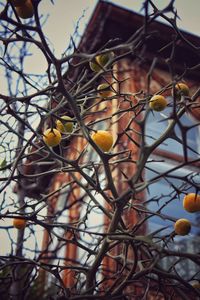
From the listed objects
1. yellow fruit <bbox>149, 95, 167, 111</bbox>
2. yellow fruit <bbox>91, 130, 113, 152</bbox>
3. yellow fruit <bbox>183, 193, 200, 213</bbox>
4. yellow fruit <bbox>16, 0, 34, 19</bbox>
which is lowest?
yellow fruit <bbox>183, 193, 200, 213</bbox>

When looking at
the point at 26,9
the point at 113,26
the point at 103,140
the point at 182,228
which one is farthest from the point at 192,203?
the point at 113,26

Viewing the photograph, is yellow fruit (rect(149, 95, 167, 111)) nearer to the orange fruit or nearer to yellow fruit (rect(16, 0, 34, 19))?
the orange fruit

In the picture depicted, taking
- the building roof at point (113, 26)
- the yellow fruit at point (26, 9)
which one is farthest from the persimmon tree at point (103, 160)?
the building roof at point (113, 26)

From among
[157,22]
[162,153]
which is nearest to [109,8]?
[157,22]

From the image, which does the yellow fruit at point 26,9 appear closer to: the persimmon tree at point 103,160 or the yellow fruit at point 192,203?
the persimmon tree at point 103,160

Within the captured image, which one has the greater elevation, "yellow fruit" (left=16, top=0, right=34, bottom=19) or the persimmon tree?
"yellow fruit" (left=16, top=0, right=34, bottom=19)

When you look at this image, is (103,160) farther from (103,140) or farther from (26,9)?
(26,9)

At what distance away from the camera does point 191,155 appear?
4.27 metres

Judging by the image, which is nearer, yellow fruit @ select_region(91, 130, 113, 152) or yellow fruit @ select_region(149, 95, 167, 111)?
yellow fruit @ select_region(91, 130, 113, 152)

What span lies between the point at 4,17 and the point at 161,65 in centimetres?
373

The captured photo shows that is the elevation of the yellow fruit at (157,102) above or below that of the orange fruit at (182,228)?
above

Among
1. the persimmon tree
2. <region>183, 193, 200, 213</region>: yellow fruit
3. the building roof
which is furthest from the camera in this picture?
the building roof

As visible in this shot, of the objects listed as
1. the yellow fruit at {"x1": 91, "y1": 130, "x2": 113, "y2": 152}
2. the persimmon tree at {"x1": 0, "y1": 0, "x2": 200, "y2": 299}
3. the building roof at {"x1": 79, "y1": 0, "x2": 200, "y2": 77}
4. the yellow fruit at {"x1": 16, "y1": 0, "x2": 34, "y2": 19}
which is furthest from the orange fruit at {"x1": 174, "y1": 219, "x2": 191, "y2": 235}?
the building roof at {"x1": 79, "y1": 0, "x2": 200, "y2": 77}

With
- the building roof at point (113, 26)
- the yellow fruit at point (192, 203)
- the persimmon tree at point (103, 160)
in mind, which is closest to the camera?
the persimmon tree at point (103, 160)
